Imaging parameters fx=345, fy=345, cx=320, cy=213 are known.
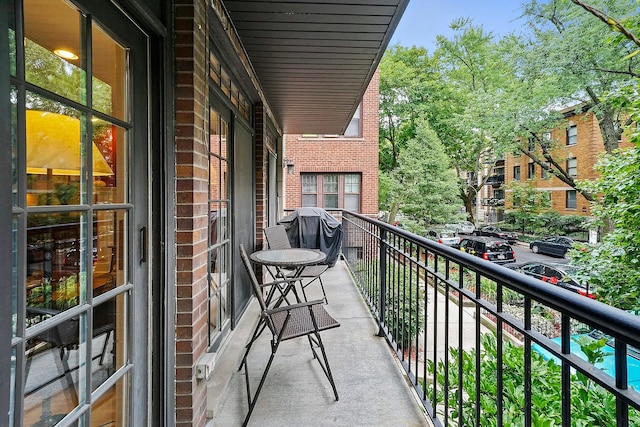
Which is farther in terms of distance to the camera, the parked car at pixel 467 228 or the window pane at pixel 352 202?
the parked car at pixel 467 228

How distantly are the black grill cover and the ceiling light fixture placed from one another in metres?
4.59

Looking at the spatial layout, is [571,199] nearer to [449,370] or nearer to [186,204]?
[449,370]

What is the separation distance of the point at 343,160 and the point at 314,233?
18.0ft

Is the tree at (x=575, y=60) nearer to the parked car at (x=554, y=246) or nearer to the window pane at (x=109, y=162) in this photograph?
the parked car at (x=554, y=246)

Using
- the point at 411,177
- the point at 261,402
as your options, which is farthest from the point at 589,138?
the point at 261,402

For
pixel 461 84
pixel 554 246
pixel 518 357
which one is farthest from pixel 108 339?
pixel 461 84

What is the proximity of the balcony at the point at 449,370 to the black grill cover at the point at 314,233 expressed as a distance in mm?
2180

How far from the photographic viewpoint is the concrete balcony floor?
6.31ft

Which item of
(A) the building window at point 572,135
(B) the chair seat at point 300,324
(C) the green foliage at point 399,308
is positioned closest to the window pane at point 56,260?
(B) the chair seat at point 300,324

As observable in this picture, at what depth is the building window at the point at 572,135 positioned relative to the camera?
60.1 ft

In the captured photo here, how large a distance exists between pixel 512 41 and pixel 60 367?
15.8 metres

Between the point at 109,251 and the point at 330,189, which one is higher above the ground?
the point at 330,189

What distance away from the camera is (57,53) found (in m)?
1.02

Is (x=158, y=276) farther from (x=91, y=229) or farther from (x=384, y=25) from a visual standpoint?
(x=384, y=25)
